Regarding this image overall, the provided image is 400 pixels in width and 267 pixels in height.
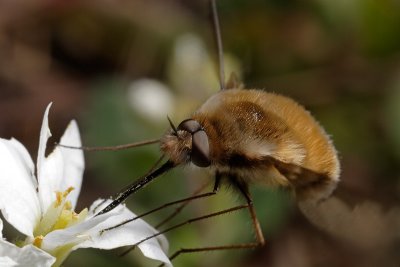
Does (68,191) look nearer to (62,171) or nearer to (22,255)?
(62,171)

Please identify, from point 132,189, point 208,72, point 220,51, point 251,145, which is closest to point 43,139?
point 132,189

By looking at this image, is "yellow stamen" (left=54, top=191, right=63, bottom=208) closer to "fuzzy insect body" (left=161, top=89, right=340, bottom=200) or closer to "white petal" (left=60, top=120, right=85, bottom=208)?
"white petal" (left=60, top=120, right=85, bottom=208)

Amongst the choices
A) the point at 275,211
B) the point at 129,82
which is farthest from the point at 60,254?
the point at 129,82

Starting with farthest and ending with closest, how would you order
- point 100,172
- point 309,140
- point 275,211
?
point 100,172 → point 275,211 → point 309,140

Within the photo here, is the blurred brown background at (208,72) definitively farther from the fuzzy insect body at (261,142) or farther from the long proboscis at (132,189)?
the long proboscis at (132,189)

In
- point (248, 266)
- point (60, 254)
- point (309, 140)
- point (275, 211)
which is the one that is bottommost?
point (248, 266)

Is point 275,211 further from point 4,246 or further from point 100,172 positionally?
point 4,246
